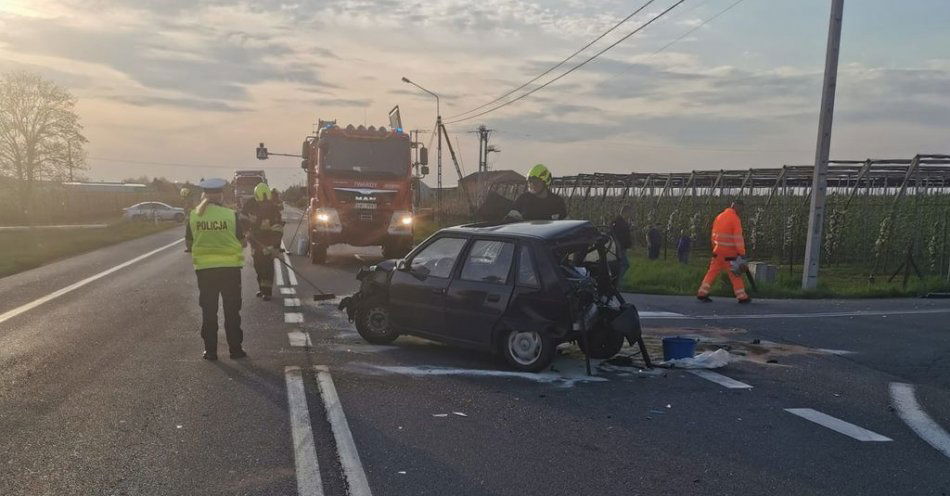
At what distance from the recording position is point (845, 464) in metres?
5.04

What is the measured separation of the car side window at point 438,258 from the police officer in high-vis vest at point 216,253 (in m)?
1.90

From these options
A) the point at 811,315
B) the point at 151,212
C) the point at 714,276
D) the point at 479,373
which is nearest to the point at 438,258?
the point at 479,373

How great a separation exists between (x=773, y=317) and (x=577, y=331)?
5.92 metres

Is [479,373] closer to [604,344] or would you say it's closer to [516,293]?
[516,293]

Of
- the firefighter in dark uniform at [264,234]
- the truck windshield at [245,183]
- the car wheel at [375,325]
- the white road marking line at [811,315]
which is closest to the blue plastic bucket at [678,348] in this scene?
the car wheel at [375,325]

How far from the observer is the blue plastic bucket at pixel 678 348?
804 cm

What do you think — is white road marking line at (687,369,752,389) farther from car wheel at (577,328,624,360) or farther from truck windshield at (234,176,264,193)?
truck windshield at (234,176,264,193)

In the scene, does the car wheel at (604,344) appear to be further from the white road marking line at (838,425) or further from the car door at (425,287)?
the white road marking line at (838,425)

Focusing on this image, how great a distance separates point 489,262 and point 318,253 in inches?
492

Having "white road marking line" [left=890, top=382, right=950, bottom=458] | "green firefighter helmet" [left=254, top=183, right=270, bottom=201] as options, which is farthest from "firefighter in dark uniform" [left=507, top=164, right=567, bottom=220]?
"green firefighter helmet" [left=254, top=183, right=270, bottom=201]

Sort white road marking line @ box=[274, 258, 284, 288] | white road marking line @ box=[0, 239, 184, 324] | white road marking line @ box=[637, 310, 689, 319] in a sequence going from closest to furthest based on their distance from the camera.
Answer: white road marking line @ box=[0, 239, 184, 324] → white road marking line @ box=[637, 310, 689, 319] → white road marking line @ box=[274, 258, 284, 288]

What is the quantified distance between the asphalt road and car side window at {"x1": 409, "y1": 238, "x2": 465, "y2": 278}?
3.00 feet

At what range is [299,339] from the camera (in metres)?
9.23

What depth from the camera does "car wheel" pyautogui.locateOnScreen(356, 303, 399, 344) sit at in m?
8.98
